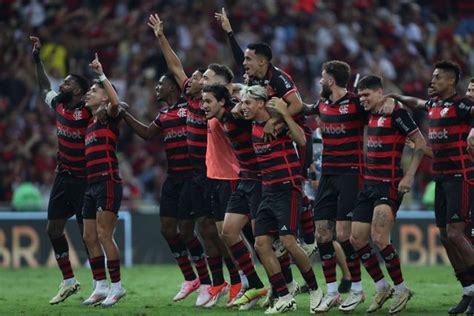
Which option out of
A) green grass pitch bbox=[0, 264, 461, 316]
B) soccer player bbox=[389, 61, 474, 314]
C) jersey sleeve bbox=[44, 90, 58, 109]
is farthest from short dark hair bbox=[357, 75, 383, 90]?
jersey sleeve bbox=[44, 90, 58, 109]

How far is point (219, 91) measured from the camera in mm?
15125

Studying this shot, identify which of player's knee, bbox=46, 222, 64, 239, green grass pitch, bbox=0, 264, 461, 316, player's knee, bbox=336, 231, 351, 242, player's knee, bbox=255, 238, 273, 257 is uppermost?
player's knee, bbox=46, 222, 64, 239

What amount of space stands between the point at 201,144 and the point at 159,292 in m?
2.95

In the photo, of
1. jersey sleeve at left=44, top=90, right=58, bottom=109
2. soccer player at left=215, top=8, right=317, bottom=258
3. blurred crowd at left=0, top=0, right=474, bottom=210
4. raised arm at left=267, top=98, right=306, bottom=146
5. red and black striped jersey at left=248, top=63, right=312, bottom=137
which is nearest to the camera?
raised arm at left=267, top=98, right=306, bottom=146

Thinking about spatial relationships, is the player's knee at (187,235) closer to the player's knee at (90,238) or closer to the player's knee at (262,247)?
the player's knee at (90,238)

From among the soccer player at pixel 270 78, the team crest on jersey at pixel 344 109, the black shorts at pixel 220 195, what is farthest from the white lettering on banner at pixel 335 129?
the black shorts at pixel 220 195

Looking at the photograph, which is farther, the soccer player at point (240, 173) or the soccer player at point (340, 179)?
the soccer player at point (240, 173)

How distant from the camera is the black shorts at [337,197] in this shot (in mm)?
14695

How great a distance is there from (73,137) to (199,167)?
Answer: 1705 millimetres

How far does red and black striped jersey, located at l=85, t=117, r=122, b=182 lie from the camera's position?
1591 centimetres

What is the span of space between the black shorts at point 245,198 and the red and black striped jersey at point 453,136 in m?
2.13

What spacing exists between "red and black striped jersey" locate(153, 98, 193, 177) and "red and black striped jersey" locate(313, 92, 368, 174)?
88.2 inches

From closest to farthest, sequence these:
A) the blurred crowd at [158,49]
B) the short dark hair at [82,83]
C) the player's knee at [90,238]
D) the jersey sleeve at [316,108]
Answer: the jersey sleeve at [316,108] < the player's knee at [90,238] < the short dark hair at [82,83] < the blurred crowd at [158,49]

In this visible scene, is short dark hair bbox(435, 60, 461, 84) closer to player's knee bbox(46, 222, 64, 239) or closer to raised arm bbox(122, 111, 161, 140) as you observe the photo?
raised arm bbox(122, 111, 161, 140)
